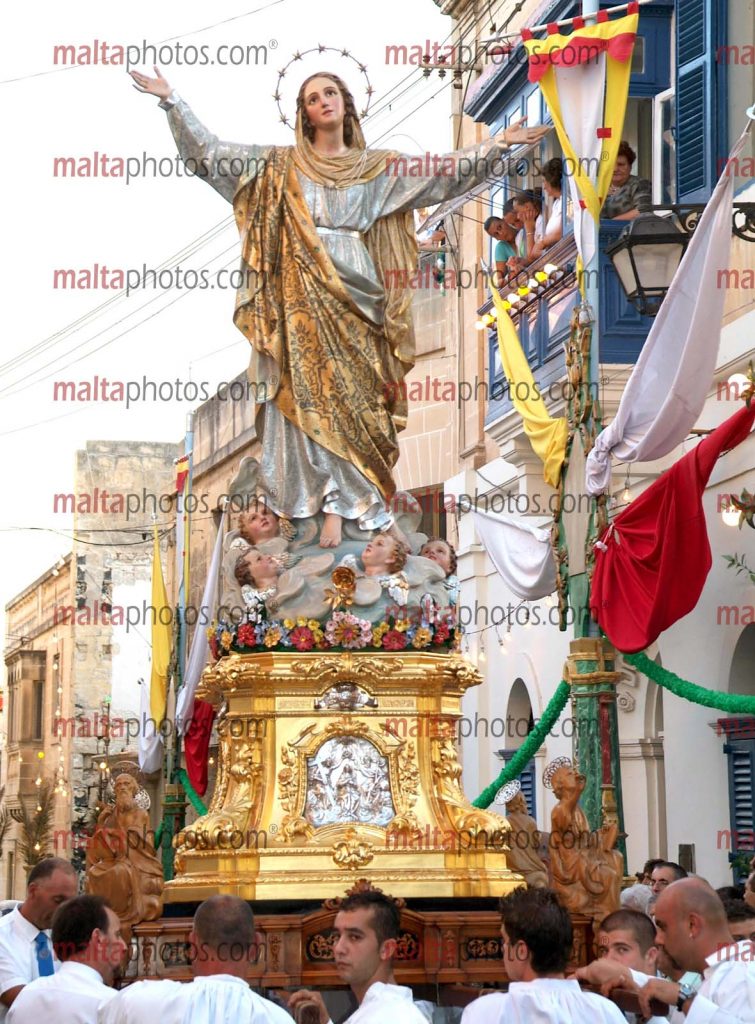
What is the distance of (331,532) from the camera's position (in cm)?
991

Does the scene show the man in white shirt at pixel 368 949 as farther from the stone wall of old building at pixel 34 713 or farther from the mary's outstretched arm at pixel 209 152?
the stone wall of old building at pixel 34 713

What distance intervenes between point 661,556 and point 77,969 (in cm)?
628

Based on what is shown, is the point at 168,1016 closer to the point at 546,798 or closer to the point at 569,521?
the point at 569,521

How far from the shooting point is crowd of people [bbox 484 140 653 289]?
15.8m

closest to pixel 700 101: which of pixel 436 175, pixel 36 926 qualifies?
pixel 436 175

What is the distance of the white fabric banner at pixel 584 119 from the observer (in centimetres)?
1228

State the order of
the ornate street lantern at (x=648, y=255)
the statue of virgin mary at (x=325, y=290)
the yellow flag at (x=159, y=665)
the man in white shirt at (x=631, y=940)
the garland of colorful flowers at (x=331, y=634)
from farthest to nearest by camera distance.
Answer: the yellow flag at (x=159, y=665) → the ornate street lantern at (x=648, y=255) → the statue of virgin mary at (x=325, y=290) → the garland of colorful flowers at (x=331, y=634) → the man in white shirt at (x=631, y=940)

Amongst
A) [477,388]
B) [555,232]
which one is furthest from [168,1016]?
[477,388]

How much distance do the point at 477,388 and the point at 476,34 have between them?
415 centimetres

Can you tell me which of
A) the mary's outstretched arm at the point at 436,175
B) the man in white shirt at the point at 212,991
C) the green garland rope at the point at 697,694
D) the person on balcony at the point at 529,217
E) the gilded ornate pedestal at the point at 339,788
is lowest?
the man in white shirt at the point at 212,991

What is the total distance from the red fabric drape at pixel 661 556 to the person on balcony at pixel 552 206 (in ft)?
16.5

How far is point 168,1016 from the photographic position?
5.92 meters

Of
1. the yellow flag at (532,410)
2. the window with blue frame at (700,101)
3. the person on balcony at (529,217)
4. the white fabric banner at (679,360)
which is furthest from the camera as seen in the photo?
the person on balcony at (529,217)

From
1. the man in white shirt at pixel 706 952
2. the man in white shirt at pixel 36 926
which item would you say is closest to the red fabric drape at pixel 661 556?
the man in white shirt at pixel 36 926
